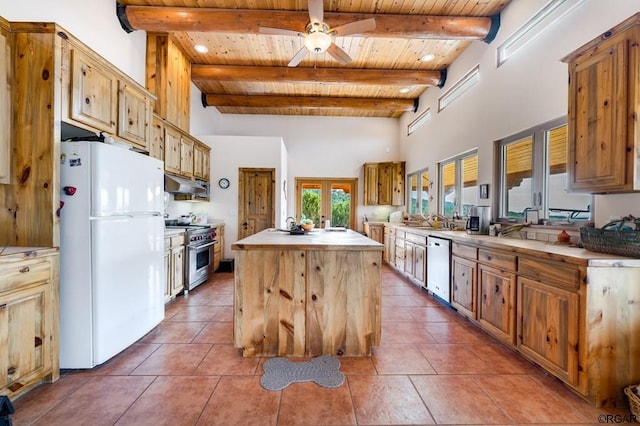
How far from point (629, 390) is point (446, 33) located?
3.76 m

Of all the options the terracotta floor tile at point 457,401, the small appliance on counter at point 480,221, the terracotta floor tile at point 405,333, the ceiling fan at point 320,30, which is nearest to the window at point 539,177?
the small appliance on counter at point 480,221

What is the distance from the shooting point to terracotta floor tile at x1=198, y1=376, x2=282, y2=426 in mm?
1562

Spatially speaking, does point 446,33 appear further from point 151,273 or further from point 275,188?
point 151,273

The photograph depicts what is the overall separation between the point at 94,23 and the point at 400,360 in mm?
4479

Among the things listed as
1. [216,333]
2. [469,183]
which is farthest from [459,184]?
[216,333]

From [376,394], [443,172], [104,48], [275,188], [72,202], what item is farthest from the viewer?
[275,188]

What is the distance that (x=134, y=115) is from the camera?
8.80ft

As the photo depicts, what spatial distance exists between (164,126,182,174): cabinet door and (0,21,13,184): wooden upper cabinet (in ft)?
6.66

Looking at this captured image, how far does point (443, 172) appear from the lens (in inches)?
200

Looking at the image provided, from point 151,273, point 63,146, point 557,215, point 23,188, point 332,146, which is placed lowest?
point 151,273

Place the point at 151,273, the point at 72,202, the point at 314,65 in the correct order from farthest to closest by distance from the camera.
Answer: the point at 314,65 < the point at 151,273 < the point at 72,202

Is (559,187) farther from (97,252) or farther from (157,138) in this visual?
(157,138)

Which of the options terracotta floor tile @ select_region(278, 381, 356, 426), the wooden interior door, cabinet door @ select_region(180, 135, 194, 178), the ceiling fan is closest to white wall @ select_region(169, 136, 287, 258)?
the wooden interior door

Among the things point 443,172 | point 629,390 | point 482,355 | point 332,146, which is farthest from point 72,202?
point 332,146
